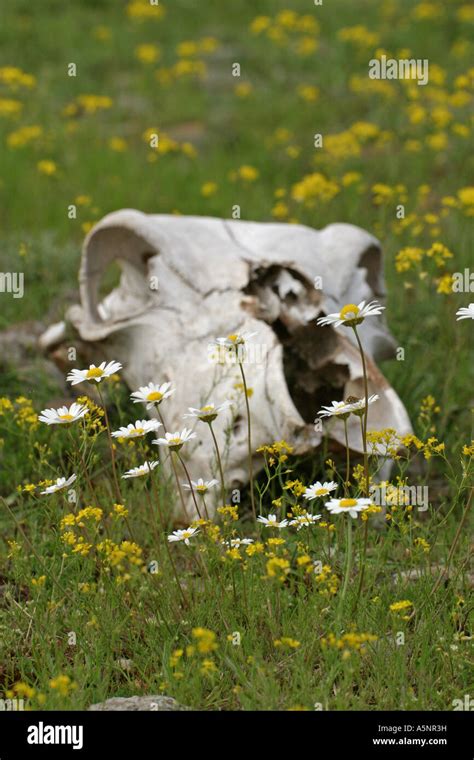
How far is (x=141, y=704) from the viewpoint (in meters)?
3.16

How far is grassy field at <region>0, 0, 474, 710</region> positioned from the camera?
11.5ft

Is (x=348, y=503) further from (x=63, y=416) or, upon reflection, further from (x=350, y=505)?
(x=63, y=416)

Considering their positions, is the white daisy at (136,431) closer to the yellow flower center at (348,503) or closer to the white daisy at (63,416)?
the white daisy at (63,416)

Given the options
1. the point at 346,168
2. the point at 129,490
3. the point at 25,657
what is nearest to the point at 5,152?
the point at 346,168

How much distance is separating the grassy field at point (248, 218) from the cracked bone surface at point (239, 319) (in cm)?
27

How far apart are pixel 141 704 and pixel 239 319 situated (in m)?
2.47

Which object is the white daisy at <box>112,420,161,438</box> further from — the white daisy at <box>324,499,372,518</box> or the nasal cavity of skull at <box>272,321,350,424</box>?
the nasal cavity of skull at <box>272,321,350,424</box>

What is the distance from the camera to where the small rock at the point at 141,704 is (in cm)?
314

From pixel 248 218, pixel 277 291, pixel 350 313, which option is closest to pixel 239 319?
pixel 277 291

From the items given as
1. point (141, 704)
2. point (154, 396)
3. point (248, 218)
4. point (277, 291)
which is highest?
point (248, 218)

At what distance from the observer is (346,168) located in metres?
10.1

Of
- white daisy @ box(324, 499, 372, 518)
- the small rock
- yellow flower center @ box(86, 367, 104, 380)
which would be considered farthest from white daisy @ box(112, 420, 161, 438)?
the small rock

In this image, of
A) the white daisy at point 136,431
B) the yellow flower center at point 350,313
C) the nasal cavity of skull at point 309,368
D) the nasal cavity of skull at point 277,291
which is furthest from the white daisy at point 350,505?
the nasal cavity of skull at point 277,291

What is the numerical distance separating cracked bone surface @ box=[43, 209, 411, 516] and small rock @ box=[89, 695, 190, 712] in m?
1.41
